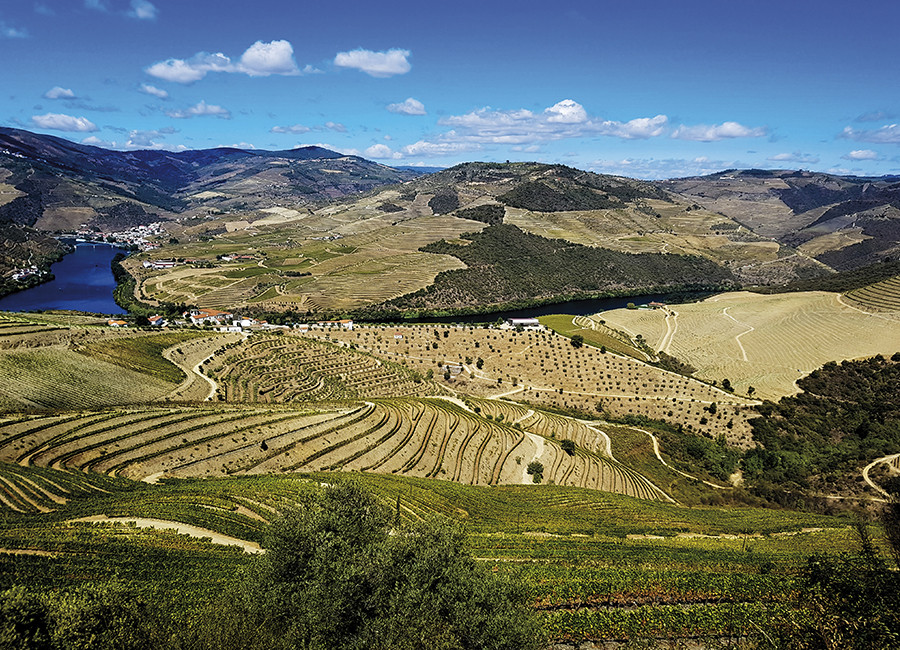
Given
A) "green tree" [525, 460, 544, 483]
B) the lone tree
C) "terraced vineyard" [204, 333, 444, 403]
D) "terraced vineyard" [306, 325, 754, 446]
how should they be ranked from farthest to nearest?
1. "terraced vineyard" [306, 325, 754, 446]
2. "terraced vineyard" [204, 333, 444, 403]
3. "green tree" [525, 460, 544, 483]
4. the lone tree

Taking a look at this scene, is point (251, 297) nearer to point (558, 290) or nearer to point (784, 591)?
point (558, 290)

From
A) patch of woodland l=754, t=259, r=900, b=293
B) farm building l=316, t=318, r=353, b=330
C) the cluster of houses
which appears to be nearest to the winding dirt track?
farm building l=316, t=318, r=353, b=330

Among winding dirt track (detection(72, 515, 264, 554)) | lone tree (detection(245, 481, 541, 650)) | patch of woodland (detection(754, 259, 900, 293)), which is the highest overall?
patch of woodland (detection(754, 259, 900, 293))

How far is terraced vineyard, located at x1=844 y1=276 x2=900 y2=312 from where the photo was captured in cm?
10381

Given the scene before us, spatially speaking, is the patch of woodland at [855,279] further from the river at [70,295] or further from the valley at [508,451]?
the river at [70,295]

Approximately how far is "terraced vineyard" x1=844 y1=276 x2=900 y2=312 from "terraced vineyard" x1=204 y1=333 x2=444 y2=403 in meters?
100

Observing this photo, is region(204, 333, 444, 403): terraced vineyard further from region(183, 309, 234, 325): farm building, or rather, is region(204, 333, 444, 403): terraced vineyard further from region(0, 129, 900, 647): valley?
region(183, 309, 234, 325): farm building

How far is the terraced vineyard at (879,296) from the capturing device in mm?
103812

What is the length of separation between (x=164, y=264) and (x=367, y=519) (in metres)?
214

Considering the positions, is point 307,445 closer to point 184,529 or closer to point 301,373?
point 184,529

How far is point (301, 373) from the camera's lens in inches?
2940

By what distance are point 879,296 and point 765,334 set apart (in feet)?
91.0

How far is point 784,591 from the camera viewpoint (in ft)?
80.8

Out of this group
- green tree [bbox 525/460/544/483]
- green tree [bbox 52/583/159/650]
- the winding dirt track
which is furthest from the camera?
green tree [bbox 525/460/544/483]
